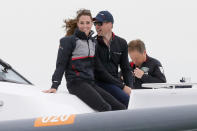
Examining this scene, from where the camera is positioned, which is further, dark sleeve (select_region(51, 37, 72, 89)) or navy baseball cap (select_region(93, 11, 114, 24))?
navy baseball cap (select_region(93, 11, 114, 24))

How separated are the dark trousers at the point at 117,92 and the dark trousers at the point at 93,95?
4.6 inches

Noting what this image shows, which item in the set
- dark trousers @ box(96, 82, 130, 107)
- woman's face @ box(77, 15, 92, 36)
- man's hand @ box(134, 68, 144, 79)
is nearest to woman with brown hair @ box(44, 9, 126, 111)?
woman's face @ box(77, 15, 92, 36)

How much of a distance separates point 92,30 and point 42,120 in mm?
1142

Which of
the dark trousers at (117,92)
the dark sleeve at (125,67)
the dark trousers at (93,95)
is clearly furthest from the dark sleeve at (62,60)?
the dark sleeve at (125,67)

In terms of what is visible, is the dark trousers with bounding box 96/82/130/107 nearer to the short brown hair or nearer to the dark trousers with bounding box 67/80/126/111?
the dark trousers with bounding box 67/80/126/111

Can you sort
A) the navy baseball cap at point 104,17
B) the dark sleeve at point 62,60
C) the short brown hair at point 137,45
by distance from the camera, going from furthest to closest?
the short brown hair at point 137,45 < the navy baseball cap at point 104,17 < the dark sleeve at point 62,60

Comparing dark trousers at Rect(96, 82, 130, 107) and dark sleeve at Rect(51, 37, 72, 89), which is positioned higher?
dark sleeve at Rect(51, 37, 72, 89)

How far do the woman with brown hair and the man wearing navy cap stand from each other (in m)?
0.15

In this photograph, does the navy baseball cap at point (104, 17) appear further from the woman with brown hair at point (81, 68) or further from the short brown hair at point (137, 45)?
the short brown hair at point (137, 45)

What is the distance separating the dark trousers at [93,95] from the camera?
3695 mm

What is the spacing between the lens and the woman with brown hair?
373cm

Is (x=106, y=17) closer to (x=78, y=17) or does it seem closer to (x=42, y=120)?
(x=78, y=17)

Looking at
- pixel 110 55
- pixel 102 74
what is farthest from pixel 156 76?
pixel 102 74

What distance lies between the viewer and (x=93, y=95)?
3.71 metres
